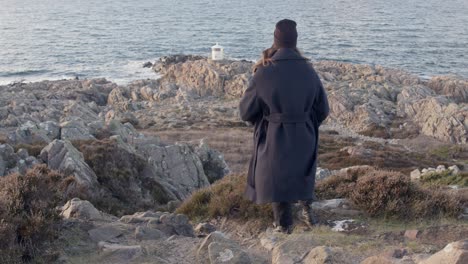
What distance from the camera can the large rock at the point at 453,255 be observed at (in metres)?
4.62

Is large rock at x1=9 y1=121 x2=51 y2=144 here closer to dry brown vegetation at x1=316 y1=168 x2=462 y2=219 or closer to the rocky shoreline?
the rocky shoreline

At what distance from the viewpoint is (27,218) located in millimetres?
5840

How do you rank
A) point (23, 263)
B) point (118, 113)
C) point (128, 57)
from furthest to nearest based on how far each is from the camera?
point (128, 57), point (118, 113), point (23, 263)

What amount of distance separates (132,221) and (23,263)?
7.07 feet

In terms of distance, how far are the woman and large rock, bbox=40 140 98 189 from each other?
305 inches

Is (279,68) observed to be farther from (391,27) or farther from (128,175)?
(391,27)

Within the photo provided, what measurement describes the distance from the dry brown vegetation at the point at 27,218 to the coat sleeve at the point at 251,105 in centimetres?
239

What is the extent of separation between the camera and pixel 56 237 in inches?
239

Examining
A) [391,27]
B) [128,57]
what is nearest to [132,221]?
[128,57]

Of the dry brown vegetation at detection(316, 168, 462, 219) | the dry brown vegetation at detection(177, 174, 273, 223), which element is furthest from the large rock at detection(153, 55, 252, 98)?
the dry brown vegetation at detection(316, 168, 462, 219)

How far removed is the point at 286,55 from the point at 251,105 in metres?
0.69

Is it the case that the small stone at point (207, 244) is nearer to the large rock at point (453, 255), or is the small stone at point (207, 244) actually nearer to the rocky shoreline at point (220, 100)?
the large rock at point (453, 255)

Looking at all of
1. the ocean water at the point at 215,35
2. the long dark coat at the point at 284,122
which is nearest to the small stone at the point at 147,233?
the long dark coat at the point at 284,122

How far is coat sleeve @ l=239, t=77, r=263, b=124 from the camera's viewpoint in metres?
6.20
